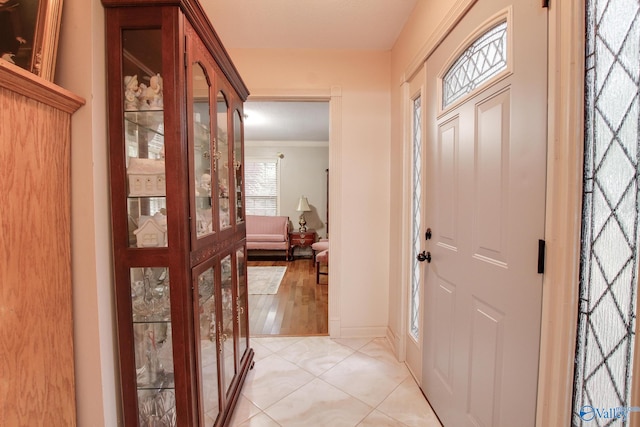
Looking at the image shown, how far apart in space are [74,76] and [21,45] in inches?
5.2

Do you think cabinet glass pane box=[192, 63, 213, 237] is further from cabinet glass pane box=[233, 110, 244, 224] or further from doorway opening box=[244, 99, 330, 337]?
doorway opening box=[244, 99, 330, 337]

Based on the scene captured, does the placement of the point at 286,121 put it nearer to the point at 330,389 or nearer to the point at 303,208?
the point at 303,208

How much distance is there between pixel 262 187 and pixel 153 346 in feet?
17.2

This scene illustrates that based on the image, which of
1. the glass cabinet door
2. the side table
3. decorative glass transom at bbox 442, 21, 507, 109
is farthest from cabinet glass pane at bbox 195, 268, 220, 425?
the side table

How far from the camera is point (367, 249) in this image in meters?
2.43

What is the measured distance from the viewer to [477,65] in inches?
48.1

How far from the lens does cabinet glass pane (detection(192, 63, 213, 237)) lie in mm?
1161

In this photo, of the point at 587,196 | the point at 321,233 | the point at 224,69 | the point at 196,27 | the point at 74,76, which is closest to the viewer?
the point at 587,196

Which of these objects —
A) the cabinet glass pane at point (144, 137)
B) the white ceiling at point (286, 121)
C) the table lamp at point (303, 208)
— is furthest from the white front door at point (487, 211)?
the table lamp at point (303, 208)

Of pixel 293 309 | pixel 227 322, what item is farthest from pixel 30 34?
pixel 293 309

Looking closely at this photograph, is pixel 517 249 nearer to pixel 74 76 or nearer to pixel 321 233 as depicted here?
pixel 74 76

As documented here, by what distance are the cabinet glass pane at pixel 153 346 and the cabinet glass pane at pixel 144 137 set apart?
18 centimetres

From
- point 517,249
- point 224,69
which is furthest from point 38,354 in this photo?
point 517,249

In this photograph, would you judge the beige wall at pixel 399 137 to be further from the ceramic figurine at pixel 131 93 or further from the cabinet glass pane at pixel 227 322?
the ceramic figurine at pixel 131 93
